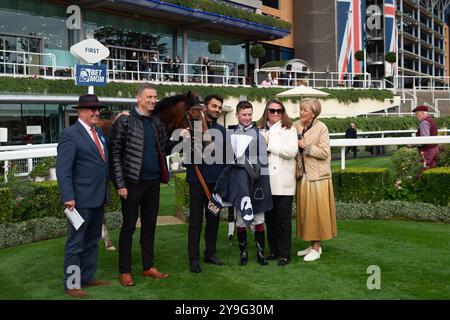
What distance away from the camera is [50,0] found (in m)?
23.2

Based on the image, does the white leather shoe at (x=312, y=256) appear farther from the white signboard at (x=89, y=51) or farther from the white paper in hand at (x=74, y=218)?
the white signboard at (x=89, y=51)

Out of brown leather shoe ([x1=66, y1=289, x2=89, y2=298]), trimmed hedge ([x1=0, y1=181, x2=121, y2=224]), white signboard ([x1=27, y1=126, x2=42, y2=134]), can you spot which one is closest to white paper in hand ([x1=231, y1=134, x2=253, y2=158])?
brown leather shoe ([x1=66, y1=289, x2=89, y2=298])

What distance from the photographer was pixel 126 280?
4848 millimetres

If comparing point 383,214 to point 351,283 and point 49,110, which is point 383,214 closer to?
point 351,283

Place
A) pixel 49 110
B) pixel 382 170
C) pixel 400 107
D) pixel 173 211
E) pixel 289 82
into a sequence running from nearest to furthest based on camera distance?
pixel 382 170 → pixel 173 211 → pixel 49 110 → pixel 289 82 → pixel 400 107

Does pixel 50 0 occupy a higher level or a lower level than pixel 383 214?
higher

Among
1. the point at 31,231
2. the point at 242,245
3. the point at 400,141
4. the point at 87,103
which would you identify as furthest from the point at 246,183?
the point at 400,141

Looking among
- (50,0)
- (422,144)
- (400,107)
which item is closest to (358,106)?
(400,107)

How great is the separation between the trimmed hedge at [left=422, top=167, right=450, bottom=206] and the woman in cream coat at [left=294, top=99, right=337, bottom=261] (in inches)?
118

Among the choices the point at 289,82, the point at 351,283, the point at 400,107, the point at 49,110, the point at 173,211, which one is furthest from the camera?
the point at 400,107

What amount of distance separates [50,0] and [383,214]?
1958 centimetres

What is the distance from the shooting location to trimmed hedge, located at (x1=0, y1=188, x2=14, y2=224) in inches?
268

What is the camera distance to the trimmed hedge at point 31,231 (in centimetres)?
663
